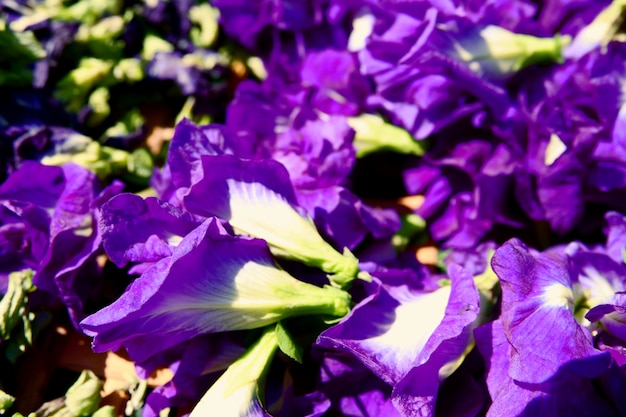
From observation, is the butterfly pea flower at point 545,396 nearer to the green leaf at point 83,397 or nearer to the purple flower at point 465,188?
the purple flower at point 465,188

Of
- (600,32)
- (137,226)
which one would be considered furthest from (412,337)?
(600,32)

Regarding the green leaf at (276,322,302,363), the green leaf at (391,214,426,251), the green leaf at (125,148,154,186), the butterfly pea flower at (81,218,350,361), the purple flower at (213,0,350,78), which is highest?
the purple flower at (213,0,350,78)

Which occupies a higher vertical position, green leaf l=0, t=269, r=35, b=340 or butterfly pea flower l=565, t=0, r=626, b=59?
butterfly pea flower l=565, t=0, r=626, b=59

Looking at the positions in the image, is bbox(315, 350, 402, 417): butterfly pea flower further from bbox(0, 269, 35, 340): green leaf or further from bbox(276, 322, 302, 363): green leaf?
bbox(0, 269, 35, 340): green leaf

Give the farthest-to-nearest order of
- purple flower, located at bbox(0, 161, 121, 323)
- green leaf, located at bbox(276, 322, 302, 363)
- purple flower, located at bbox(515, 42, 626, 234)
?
1. purple flower, located at bbox(515, 42, 626, 234)
2. purple flower, located at bbox(0, 161, 121, 323)
3. green leaf, located at bbox(276, 322, 302, 363)

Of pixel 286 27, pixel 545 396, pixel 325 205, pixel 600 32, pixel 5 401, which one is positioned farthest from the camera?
pixel 286 27

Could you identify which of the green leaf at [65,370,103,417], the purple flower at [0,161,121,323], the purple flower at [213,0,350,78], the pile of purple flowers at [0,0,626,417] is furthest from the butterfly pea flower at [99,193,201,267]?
the purple flower at [213,0,350,78]

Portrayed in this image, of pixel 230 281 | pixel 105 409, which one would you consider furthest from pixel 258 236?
pixel 105 409

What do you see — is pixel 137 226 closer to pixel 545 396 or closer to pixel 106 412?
pixel 106 412
